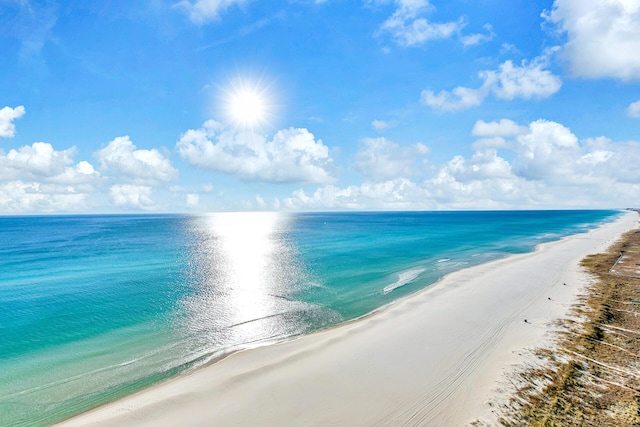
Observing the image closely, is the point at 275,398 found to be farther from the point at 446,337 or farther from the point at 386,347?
the point at 446,337

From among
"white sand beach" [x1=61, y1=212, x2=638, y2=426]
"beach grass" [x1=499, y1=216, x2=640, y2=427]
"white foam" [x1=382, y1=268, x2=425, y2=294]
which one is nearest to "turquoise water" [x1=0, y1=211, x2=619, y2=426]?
"white foam" [x1=382, y1=268, x2=425, y2=294]

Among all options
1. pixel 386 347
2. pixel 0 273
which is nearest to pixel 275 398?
pixel 386 347

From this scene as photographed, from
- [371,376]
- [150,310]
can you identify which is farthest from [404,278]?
[150,310]

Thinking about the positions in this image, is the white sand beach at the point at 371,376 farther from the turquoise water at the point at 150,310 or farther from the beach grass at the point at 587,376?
the turquoise water at the point at 150,310

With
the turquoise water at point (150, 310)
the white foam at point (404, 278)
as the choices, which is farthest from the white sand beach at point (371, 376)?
the white foam at point (404, 278)

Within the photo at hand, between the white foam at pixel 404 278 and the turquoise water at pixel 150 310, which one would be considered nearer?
the turquoise water at pixel 150 310

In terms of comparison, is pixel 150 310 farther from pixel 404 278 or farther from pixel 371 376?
pixel 404 278
